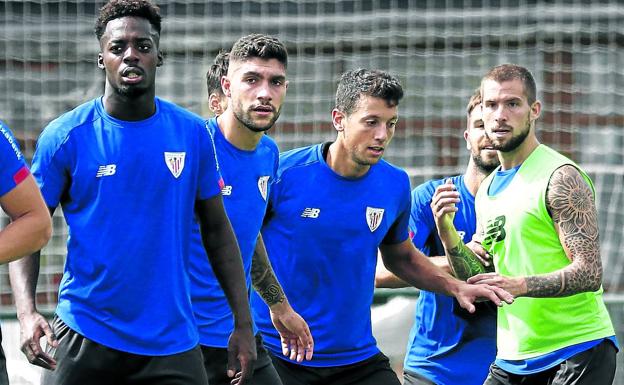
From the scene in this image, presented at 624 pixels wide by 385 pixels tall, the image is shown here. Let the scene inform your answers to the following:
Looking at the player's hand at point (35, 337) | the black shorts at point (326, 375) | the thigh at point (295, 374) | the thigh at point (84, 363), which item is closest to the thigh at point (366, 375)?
the black shorts at point (326, 375)

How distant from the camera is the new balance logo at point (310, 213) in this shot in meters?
6.68

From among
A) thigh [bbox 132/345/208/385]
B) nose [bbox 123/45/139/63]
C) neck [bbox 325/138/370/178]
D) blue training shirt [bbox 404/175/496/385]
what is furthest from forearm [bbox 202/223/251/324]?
blue training shirt [bbox 404/175/496/385]

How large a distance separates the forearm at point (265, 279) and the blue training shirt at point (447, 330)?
4.51 feet

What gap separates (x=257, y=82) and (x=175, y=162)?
4.43ft

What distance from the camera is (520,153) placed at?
21.4 ft

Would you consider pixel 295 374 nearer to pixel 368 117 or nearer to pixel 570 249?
pixel 368 117

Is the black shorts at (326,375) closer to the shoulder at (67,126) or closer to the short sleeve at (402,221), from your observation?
the short sleeve at (402,221)

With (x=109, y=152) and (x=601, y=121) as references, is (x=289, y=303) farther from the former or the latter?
(x=601, y=121)

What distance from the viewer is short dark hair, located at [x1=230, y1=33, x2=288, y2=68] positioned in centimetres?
651

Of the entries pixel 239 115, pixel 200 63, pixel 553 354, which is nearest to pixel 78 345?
pixel 239 115

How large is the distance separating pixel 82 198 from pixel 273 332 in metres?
1.84

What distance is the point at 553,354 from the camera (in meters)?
6.20

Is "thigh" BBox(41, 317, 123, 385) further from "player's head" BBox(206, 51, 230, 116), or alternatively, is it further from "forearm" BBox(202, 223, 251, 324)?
"player's head" BBox(206, 51, 230, 116)

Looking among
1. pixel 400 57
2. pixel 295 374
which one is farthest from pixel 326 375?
pixel 400 57
